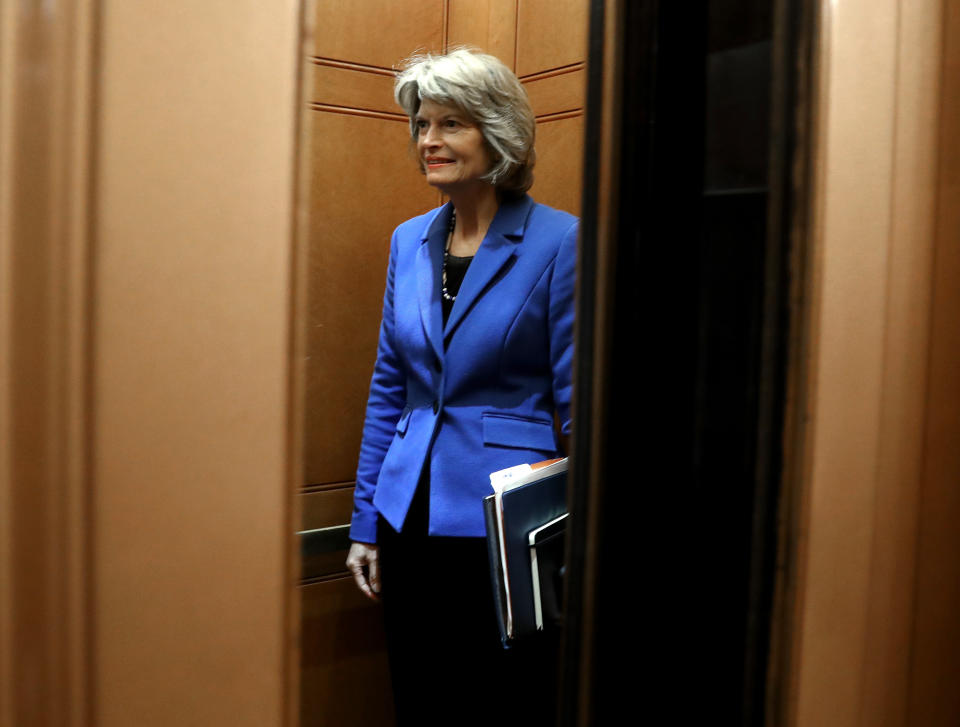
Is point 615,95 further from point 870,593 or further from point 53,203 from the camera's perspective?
point 870,593

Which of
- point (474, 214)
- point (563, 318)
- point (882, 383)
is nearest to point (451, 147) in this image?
point (474, 214)

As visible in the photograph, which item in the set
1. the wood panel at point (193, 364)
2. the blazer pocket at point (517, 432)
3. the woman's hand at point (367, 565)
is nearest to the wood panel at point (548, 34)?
the blazer pocket at point (517, 432)

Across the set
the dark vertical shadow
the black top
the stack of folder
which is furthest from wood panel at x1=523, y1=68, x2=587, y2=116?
the dark vertical shadow

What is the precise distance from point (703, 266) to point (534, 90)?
1.45 metres

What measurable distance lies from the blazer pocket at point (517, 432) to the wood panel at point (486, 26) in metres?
1.09

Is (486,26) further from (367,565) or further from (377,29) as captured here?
(367,565)

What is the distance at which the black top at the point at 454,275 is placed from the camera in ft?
5.34

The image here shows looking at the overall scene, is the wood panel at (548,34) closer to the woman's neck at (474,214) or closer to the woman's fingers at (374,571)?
the woman's neck at (474,214)

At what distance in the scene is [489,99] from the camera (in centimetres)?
160

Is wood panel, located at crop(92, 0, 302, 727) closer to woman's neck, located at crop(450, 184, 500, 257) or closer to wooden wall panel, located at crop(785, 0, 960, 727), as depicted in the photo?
wooden wall panel, located at crop(785, 0, 960, 727)

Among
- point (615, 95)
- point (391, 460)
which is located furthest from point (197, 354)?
point (391, 460)

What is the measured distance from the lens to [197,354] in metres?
0.46

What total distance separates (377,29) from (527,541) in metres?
1.36

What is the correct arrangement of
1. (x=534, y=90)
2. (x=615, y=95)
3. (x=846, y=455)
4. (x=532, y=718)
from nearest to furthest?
1. (x=615, y=95)
2. (x=846, y=455)
3. (x=532, y=718)
4. (x=534, y=90)
